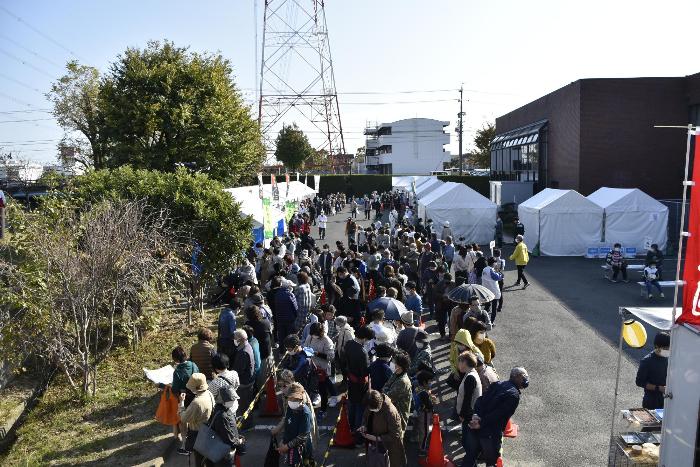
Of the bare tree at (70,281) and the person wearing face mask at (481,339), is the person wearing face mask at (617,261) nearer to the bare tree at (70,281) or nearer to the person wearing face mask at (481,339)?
the person wearing face mask at (481,339)

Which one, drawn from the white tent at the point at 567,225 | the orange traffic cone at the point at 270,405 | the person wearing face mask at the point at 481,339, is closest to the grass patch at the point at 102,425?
the orange traffic cone at the point at 270,405

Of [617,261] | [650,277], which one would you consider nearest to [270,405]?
[650,277]

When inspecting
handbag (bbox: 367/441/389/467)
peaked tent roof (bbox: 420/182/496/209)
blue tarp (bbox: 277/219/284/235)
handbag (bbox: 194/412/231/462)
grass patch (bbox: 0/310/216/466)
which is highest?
peaked tent roof (bbox: 420/182/496/209)

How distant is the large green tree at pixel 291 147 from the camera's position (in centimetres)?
6500

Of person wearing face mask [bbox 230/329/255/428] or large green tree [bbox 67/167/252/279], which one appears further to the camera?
large green tree [bbox 67/167/252/279]

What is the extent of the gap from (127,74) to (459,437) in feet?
66.4

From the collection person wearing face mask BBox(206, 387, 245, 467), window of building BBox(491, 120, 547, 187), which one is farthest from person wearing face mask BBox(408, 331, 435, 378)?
window of building BBox(491, 120, 547, 187)

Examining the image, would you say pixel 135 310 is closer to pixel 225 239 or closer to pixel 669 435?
pixel 225 239

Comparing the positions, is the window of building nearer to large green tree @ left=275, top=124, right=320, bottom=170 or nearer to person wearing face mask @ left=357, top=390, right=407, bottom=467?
large green tree @ left=275, top=124, right=320, bottom=170

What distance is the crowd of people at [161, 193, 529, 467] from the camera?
19.2ft

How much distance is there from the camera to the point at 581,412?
8.15 metres

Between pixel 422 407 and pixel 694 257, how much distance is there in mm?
3752

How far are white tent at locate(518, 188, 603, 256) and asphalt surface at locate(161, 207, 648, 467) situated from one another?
496cm

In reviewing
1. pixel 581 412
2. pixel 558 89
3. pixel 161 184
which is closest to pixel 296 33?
pixel 558 89
